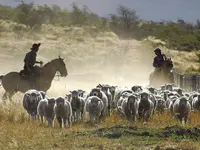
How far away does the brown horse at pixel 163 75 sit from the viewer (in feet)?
104

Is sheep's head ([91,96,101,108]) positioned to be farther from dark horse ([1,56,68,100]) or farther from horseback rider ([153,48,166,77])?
horseback rider ([153,48,166,77])

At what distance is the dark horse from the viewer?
2844 cm

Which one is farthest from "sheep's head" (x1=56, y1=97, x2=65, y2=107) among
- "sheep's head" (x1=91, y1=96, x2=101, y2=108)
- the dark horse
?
the dark horse

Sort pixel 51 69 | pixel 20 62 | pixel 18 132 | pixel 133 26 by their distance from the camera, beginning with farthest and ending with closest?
pixel 133 26 → pixel 20 62 → pixel 51 69 → pixel 18 132

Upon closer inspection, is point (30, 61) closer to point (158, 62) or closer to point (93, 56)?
point (158, 62)

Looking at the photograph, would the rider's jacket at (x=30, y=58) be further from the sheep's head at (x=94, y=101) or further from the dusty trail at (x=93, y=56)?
the dusty trail at (x=93, y=56)

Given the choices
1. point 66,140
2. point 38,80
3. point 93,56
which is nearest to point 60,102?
point 66,140

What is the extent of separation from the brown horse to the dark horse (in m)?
5.31

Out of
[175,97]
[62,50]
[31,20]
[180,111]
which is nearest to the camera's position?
[180,111]

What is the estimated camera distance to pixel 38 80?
1118 inches

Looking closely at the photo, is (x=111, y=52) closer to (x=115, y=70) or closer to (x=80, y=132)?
(x=115, y=70)

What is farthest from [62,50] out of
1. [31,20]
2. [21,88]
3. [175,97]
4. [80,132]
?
[80,132]

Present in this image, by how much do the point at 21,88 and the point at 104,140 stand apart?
1374cm

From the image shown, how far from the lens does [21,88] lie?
28.8 m
